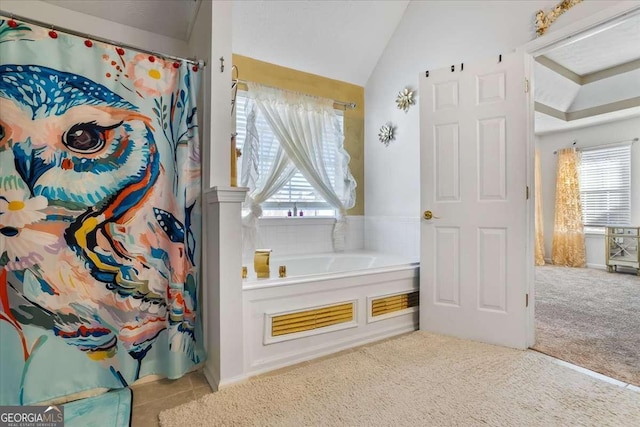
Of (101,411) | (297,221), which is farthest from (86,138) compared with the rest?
(297,221)

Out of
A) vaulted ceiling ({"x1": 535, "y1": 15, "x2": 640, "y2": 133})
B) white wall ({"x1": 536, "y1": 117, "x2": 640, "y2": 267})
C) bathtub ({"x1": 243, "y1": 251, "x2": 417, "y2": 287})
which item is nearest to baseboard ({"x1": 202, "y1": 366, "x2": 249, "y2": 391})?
bathtub ({"x1": 243, "y1": 251, "x2": 417, "y2": 287})

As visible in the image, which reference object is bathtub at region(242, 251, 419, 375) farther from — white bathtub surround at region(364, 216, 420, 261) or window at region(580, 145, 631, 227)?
window at region(580, 145, 631, 227)

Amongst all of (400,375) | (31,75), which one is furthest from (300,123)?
(400,375)

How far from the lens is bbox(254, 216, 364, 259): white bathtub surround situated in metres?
3.05

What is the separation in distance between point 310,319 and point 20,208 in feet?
5.42

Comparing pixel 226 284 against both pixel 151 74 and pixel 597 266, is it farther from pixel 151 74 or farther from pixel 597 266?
pixel 597 266

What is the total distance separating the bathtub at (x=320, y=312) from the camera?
189cm

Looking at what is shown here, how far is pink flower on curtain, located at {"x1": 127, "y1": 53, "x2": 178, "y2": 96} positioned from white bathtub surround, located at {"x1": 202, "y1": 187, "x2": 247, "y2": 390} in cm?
67

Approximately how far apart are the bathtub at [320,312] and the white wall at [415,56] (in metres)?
0.93

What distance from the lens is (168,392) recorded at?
5.58 ft

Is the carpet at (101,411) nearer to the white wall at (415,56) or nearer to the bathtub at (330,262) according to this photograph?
the bathtub at (330,262)

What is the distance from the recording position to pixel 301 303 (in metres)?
2.03

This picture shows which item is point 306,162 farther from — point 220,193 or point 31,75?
point 31,75

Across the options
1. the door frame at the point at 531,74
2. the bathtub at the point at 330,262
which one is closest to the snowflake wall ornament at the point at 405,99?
the door frame at the point at 531,74
